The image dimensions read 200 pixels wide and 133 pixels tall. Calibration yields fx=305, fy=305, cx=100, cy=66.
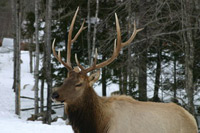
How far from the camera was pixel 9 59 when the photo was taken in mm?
38688

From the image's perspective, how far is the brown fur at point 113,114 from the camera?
488 cm

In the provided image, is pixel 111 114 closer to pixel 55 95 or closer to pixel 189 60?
pixel 55 95

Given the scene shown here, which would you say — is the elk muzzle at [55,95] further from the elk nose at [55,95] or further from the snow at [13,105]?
the snow at [13,105]

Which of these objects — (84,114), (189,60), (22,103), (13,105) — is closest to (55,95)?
(84,114)

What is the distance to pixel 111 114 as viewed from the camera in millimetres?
4996

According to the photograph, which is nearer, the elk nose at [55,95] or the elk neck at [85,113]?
the elk nose at [55,95]

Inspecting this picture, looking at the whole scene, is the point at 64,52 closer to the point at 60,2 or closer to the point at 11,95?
the point at 60,2

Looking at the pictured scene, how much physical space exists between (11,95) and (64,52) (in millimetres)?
7948

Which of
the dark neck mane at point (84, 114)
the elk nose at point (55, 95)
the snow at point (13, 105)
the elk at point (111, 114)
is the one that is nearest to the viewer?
the elk nose at point (55, 95)

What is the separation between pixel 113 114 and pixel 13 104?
671 inches

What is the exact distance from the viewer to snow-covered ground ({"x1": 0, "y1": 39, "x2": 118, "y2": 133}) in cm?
938

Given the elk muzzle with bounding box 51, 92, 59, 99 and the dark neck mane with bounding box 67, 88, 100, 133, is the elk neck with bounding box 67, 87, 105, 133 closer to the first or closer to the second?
the dark neck mane with bounding box 67, 88, 100, 133

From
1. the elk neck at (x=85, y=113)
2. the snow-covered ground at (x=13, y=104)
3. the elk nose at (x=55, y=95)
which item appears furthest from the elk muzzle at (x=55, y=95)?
the snow-covered ground at (x=13, y=104)

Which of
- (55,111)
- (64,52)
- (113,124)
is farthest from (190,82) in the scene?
(55,111)
